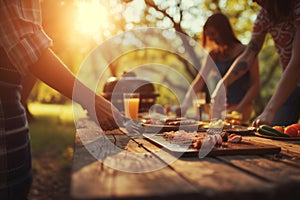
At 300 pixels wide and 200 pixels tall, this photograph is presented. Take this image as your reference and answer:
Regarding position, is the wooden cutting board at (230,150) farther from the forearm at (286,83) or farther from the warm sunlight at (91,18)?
the warm sunlight at (91,18)

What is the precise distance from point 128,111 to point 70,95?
152 centimetres

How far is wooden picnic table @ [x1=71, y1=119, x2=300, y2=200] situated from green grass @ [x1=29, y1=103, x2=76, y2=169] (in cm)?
553

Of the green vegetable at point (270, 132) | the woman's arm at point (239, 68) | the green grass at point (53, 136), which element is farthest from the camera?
the green grass at point (53, 136)

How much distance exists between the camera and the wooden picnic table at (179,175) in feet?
2.68

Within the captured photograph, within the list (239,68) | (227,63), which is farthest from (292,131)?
(227,63)

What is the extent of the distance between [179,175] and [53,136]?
39.1 ft

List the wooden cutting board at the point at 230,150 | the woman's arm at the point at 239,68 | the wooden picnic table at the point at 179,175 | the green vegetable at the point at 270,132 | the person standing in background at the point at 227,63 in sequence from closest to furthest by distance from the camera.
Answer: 1. the wooden picnic table at the point at 179,175
2. the wooden cutting board at the point at 230,150
3. the green vegetable at the point at 270,132
4. the woman's arm at the point at 239,68
5. the person standing in background at the point at 227,63

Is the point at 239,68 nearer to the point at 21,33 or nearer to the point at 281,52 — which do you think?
the point at 281,52

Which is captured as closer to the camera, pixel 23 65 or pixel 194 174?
pixel 194 174

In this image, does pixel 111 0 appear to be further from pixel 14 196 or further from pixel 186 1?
pixel 14 196

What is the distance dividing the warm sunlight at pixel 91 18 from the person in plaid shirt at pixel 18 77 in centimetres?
325

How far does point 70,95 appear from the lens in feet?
4.84

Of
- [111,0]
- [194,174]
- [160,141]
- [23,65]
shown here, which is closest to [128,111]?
[160,141]

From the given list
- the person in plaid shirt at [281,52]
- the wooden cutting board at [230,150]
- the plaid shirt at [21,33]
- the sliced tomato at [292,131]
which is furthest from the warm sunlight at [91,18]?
the wooden cutting board at [230,150]
